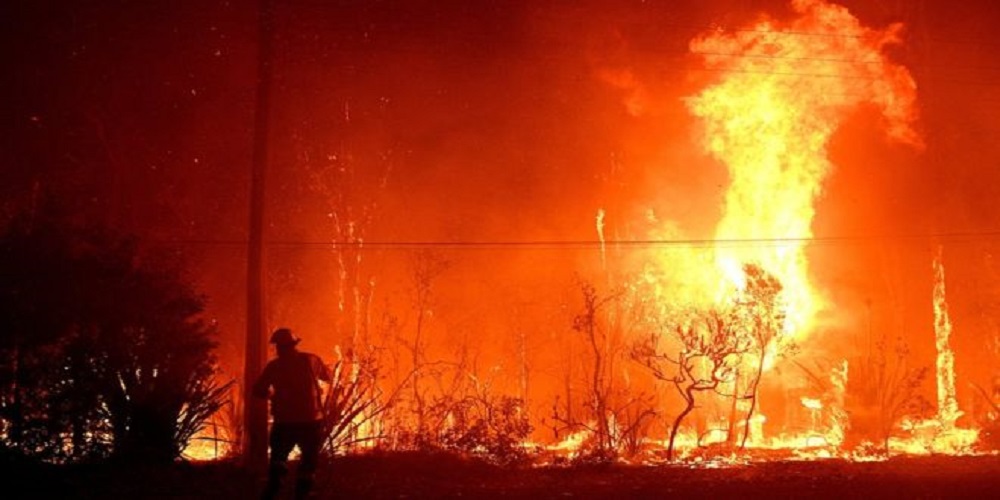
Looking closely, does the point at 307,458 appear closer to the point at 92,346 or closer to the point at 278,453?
the point at 278,453

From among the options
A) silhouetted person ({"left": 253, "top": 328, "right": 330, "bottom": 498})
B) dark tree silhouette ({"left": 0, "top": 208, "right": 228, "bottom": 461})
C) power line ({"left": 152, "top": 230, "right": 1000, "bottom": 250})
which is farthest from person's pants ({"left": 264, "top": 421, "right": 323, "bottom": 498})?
power line ({"left": 152, "top": 230, "right": 1000, "bottom": 250})

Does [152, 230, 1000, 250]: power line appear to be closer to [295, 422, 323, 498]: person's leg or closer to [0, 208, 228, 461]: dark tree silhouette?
[0, 208, 228, 461]: dark tree silhouette

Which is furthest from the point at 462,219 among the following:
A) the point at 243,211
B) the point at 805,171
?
the point at 805,171

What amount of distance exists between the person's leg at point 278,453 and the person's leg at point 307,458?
12 cm

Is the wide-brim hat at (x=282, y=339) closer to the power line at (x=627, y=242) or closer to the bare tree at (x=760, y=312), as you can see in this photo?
the power line at (x=627, y=242)

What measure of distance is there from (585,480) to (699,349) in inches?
194

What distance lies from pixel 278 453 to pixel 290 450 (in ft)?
0.44

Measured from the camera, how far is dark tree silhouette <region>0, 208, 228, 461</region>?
33.1 ft

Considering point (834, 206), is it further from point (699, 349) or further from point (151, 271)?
point (151, 271)

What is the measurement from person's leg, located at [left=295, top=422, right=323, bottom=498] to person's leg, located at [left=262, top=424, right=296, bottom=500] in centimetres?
12

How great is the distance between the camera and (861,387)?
59.5 feet

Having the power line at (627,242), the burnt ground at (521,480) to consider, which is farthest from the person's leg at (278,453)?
the power line at (627,242)

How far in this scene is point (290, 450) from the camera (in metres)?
8.64

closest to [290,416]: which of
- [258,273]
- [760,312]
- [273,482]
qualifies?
[273,482]
